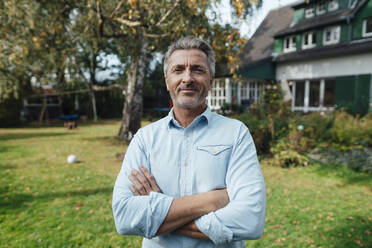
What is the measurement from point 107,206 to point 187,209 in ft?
12.3

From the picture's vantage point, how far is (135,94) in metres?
9.97

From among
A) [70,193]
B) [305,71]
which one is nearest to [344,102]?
[305,71]

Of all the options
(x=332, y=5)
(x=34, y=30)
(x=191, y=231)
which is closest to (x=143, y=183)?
(x=191, y=231)

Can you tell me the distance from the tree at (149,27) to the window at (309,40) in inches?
384

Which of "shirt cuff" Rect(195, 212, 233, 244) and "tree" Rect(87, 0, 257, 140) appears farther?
"tree" Rect(87, 0, 257, 140)

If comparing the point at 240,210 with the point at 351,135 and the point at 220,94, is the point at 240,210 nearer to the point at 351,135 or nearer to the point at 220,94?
the point at 351,135

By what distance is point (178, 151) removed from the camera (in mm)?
1624

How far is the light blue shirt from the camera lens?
1429 millimetres

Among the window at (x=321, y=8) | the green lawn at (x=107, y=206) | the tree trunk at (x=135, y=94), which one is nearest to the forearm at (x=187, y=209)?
the green lawn at (x=107, y=206)

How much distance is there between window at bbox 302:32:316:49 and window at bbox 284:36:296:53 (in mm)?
684

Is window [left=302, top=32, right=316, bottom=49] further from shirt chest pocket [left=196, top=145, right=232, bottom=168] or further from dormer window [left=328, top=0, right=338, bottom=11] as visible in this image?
shirt chest pocket [left=196, top=145, right=232, bottom=168]

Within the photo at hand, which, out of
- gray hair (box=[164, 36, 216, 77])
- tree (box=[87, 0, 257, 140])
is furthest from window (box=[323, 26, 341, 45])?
gray hair (box=[164, 36, 216, 77])

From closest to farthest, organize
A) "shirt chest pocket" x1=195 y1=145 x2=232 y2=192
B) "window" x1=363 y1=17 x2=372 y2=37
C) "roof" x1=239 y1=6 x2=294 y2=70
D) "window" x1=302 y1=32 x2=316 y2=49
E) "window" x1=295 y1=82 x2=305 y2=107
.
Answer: "shirt chest pocket" x1=195 y1=145 x2=232 y2=192 < "window" x1=363 y1=17 x2=372 y2=37 < "window" x1=302 y1=32 x2=316 y2=49 < "window" x1=295 y1=82 x2=305 y2=107 < "roof" x1=239 y1=6 x2=294 y2=70

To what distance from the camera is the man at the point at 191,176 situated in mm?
1436
